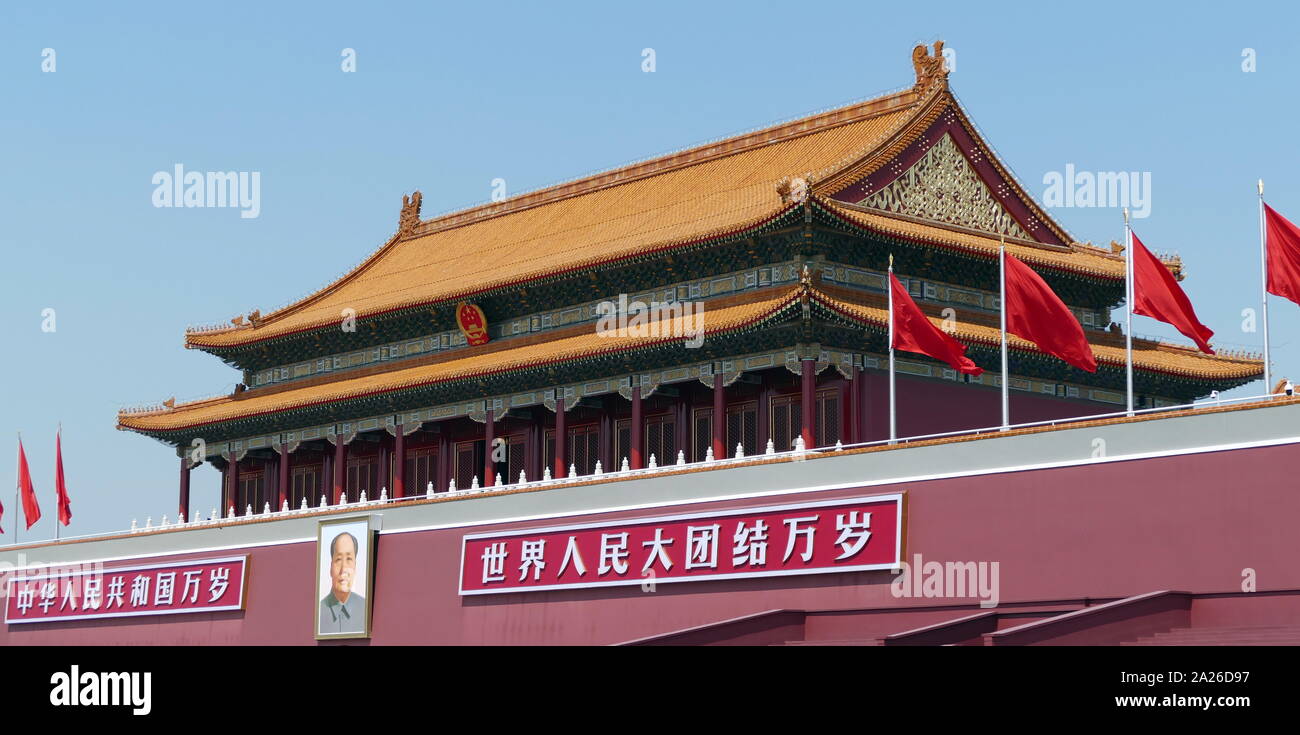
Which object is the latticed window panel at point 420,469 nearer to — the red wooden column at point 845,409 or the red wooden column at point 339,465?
the red wooden column at point 339,465

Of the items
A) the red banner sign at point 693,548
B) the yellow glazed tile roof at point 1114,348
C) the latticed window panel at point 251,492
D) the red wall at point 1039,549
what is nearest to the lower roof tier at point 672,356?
the yellow glazed tile roof at point 1114,348

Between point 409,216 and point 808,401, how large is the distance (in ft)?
71.5

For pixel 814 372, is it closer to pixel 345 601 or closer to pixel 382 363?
pixel 345 601

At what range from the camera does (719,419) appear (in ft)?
112

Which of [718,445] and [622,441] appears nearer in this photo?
[718,445]

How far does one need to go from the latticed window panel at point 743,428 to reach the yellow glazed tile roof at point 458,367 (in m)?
1.90

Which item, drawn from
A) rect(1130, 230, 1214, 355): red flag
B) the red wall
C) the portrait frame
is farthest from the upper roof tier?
rect(1130, 230, 1214, 355): red flag

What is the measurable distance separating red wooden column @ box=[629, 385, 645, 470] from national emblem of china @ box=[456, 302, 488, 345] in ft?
19.2

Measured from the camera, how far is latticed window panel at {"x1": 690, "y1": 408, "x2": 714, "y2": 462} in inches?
1417

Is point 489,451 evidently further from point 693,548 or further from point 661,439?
point 693,548

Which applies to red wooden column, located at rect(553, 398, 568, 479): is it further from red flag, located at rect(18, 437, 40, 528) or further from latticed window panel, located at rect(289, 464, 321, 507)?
red flag, located at rect(18, 437, 40, 528)

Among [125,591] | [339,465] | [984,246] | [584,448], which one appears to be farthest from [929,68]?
[125,591]

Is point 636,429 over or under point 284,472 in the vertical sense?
over
